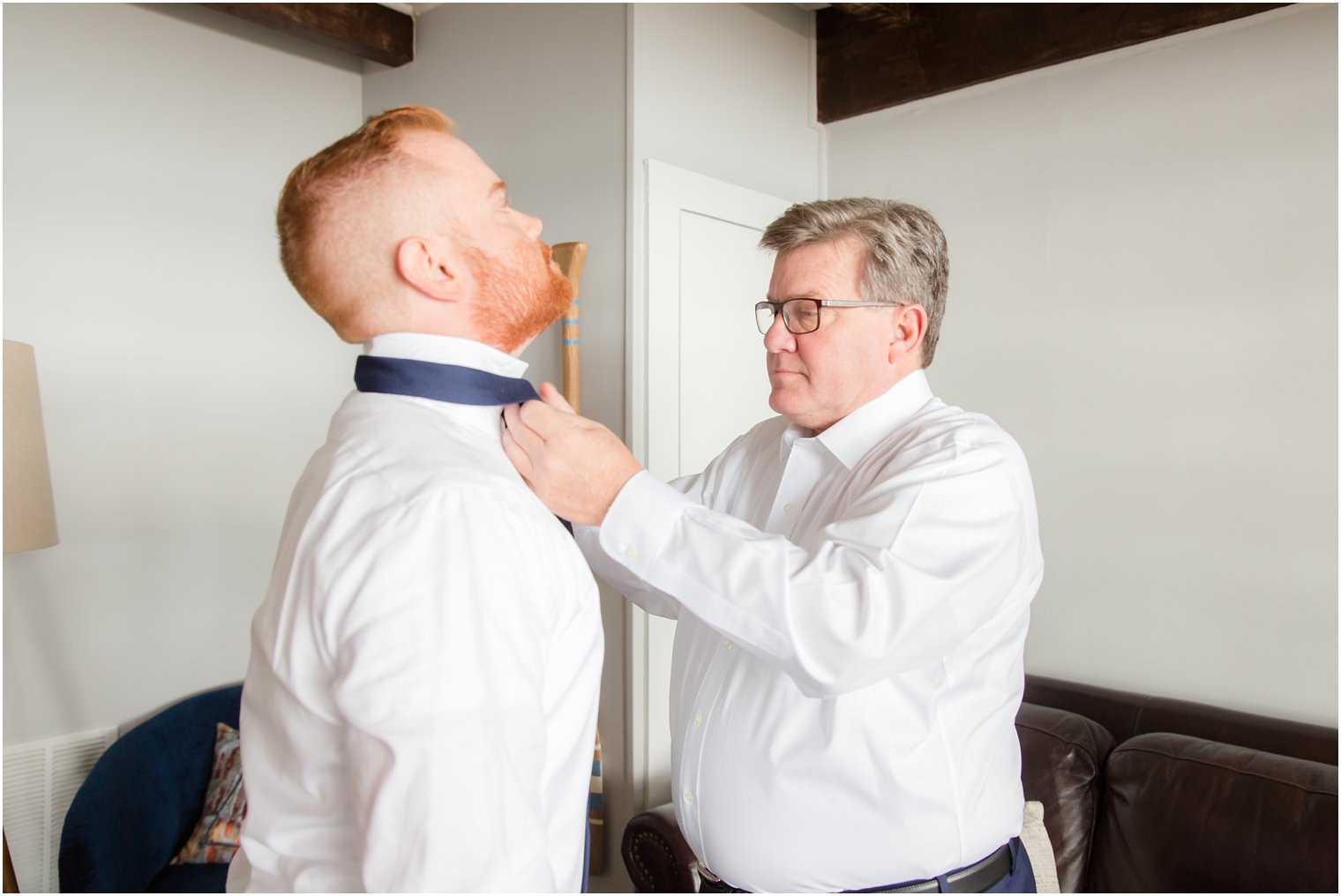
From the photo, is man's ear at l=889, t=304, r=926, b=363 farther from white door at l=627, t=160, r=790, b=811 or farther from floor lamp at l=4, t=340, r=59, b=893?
floor lamp at l=4, t=340, r=59, b=893

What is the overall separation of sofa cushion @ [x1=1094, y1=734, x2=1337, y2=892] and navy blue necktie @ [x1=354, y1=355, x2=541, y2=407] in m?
2.02

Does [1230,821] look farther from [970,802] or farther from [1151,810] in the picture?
[970,802]

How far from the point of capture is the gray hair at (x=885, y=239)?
158 centimetres

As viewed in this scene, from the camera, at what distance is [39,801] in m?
2.78

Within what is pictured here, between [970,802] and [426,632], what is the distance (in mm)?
933

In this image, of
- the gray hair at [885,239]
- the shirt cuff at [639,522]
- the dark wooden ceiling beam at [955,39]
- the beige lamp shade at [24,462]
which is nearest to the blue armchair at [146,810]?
the beige lamp shade at [24,462]

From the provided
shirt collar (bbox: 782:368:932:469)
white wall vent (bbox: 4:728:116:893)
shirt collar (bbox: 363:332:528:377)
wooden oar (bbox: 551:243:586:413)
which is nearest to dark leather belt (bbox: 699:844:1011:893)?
shirt collar (bbox: 782:368:932:469)

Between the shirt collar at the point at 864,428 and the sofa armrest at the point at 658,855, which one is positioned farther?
the sofa armrest at the point at 658,855

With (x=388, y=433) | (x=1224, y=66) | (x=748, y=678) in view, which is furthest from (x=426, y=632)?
(x=1224, y=66)

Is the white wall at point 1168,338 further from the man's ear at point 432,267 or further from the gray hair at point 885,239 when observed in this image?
the man's ear at point 432,267

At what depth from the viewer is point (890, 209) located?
1.61 meters

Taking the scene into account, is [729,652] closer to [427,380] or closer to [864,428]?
[864,428]

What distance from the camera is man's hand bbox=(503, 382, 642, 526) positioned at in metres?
1.21

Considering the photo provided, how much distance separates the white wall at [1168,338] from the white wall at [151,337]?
7.44 feet
